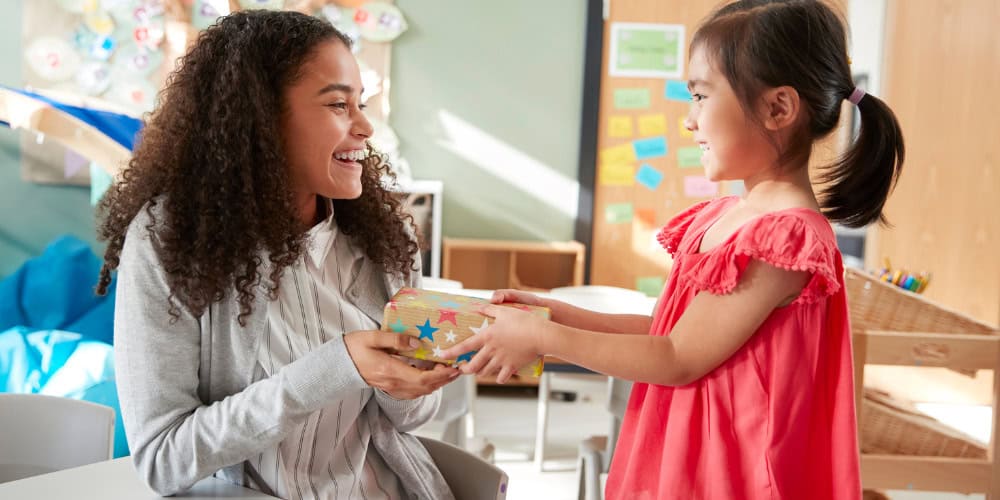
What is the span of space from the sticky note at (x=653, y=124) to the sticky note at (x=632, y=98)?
0.22 feet

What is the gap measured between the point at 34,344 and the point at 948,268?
138 inches

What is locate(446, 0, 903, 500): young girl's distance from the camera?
3.78 feet

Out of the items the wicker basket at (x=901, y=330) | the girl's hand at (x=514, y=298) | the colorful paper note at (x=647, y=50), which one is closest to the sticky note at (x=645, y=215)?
the colorful paper note at (x=647, y=50)

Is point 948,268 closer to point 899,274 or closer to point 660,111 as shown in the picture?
point 899,274

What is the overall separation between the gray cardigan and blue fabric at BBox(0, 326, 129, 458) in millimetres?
1645

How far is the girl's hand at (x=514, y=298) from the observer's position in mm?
1279

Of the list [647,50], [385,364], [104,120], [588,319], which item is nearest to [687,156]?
[647,50]

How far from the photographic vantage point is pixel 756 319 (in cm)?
115

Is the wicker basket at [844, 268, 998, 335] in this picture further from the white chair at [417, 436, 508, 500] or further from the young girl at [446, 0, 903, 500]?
the white chair at [417, 436, 508, 500]

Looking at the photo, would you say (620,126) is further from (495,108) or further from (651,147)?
(495,108)

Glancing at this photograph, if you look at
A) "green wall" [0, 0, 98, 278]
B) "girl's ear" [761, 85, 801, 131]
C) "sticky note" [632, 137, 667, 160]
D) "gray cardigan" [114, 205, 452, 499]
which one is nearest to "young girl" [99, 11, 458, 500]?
"gray cardigan" [114, 205, 452, 499]

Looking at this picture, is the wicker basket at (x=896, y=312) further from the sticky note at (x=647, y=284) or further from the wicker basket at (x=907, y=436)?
the sticky note at (x=647, y=284)

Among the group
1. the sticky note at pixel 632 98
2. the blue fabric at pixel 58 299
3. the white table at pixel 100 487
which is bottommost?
the blue fabric at pixel 58 299

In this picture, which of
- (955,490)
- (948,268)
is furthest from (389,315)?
(948,268)
